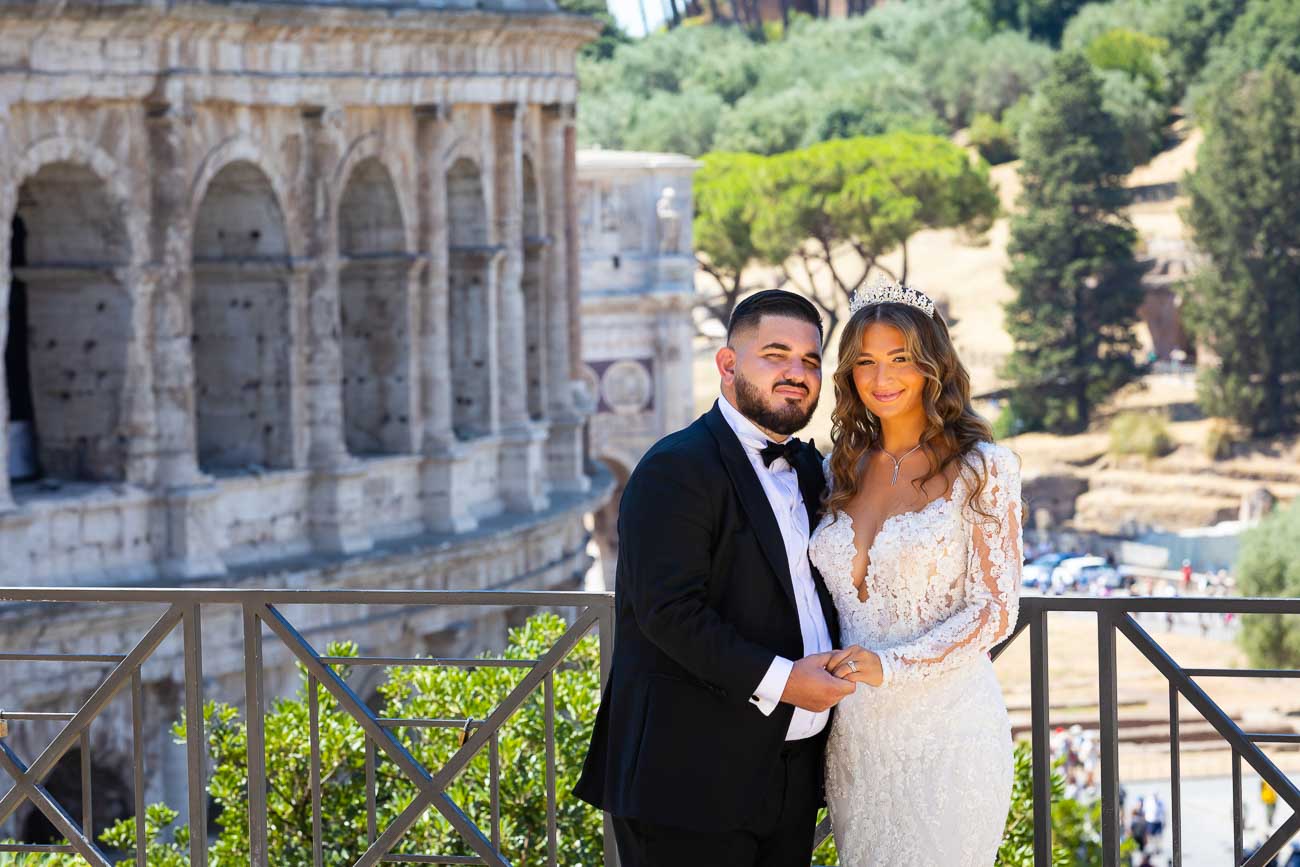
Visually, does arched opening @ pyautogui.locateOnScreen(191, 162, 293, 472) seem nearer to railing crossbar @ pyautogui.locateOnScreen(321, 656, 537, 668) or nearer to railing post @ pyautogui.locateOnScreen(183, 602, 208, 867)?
railing post @ pyautogui.locateOnScreen(183, 602, 208, 867)

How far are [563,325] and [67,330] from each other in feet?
26.1

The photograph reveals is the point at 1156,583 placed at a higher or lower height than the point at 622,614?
lower

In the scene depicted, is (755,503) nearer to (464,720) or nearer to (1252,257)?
(464,720)

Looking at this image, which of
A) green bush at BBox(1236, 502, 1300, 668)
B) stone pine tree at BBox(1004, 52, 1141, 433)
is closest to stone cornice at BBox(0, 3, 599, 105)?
green bush at BBox(1236, 502, 1300, 668)

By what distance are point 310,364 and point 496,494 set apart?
3.38m

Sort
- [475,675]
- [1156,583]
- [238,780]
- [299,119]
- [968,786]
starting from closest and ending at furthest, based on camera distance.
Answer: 1. [968,786]
2. [238,780]
3. [475,675]
4. [299,119]
5. [1156,583]

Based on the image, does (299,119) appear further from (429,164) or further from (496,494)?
(496,494)

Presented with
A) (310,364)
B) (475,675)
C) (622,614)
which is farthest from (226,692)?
(622,614)

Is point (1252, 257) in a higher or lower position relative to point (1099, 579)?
higher

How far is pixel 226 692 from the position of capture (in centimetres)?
1952

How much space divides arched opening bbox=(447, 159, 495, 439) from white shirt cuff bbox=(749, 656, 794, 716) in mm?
18638

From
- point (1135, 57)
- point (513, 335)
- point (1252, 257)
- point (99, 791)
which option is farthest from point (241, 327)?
point (1135, 57)

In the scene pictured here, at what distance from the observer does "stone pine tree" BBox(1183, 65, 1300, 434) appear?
54.9 m

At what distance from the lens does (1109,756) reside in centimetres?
623
